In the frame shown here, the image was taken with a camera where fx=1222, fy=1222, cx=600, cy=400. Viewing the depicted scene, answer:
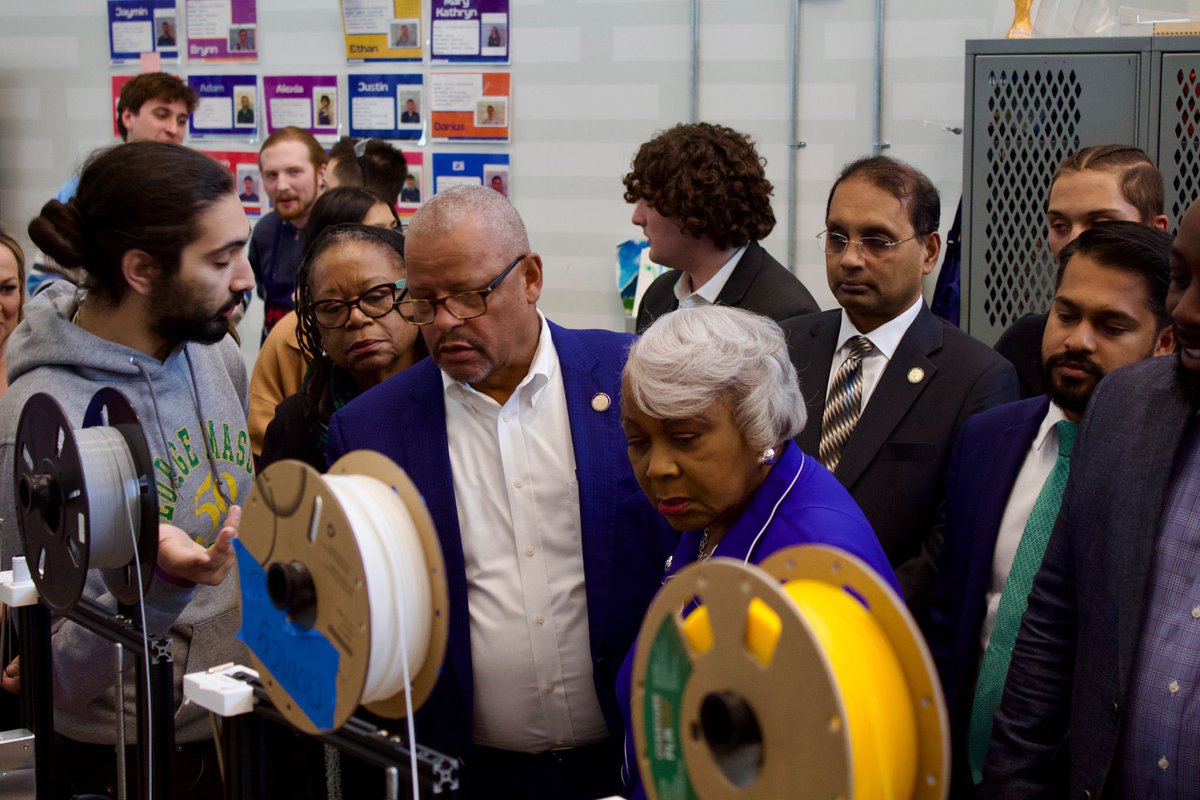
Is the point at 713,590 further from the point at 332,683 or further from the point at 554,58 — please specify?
the point at 554,58

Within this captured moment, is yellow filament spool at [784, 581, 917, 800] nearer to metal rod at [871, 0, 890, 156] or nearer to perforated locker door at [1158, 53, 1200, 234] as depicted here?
perforated locker door at [1158, 53, 1200, 234]

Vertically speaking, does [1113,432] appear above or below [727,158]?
below

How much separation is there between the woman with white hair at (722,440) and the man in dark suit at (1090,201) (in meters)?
1.21

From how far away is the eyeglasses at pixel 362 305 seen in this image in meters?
2.50

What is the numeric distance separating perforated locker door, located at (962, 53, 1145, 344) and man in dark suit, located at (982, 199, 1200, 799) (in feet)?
6.24

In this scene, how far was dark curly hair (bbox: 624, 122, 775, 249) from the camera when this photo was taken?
3246 millimetres

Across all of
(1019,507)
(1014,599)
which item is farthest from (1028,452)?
(1014,599)

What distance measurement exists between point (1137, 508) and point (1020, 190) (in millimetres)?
2162

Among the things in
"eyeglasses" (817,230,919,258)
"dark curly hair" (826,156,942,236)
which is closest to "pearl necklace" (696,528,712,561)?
"eyeglasses" (817,230,919,258)

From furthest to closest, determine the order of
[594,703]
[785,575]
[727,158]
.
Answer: [727,158] < [594,703] < [785,575]

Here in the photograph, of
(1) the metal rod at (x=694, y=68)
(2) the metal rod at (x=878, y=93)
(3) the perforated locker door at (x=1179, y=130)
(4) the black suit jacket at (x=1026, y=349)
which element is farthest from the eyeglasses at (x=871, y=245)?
(1) the metal rod at (x=694, y=68)

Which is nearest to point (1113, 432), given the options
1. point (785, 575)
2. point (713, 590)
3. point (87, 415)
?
point (785, 575)

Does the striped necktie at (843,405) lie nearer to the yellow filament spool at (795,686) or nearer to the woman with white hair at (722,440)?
the woman with white hair at (722,440)

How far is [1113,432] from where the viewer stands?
171 centimetres
